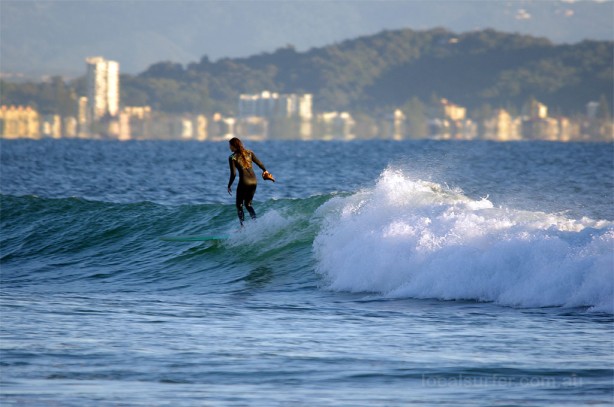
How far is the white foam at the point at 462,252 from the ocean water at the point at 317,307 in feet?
0.09

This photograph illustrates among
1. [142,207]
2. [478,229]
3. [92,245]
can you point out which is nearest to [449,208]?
[478,229]

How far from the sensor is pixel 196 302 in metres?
14.2

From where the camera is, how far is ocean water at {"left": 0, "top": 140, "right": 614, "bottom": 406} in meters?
9.04

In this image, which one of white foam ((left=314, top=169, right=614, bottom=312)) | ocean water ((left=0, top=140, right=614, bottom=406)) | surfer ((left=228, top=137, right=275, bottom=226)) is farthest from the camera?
surfer ((left=228, top=137, right=275, bottom=226))

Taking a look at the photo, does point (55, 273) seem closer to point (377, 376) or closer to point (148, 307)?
point (148, 307)

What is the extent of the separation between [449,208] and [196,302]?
441 centimetres

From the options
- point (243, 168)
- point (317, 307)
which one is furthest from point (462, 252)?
point (243, 168)

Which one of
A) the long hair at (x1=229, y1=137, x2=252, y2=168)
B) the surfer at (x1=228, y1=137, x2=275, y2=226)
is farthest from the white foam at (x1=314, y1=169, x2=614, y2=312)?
the long hair at (x1=229, y1=137, x2=252, y2=168)

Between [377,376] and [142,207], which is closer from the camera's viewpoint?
[377,376]

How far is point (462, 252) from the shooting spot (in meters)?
14.6

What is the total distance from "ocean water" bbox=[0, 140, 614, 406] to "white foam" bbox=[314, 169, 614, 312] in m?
0.03

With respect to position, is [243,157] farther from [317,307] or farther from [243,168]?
[317,307]

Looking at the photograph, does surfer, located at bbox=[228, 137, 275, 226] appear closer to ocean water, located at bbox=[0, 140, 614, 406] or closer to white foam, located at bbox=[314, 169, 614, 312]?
ocean water, located at bbox=[0, 140, 614, 406]

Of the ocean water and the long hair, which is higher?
the long hair
